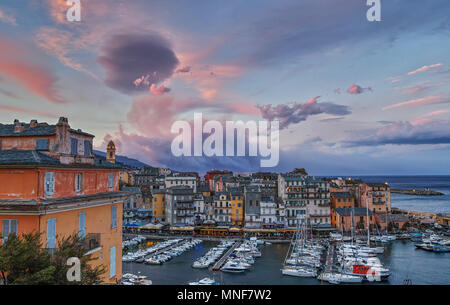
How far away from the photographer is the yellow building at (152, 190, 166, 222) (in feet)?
153

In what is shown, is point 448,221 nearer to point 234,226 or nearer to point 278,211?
point 278,211

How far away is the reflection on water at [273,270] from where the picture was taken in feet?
79.3

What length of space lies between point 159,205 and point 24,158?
4094 centimetres

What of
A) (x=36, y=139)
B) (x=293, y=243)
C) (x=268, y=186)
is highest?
(x=36, y=139)

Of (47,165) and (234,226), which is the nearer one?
(47,165)

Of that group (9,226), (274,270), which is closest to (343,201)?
(274,270)

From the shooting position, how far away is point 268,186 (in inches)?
2029

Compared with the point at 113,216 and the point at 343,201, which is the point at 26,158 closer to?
the point at 113,216

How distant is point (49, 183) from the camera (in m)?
7.00

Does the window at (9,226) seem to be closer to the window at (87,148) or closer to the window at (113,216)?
the window at (87,148)
